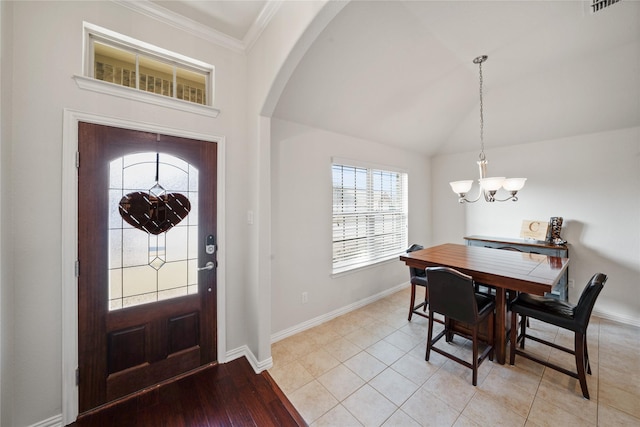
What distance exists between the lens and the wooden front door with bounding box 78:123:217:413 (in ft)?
5.43

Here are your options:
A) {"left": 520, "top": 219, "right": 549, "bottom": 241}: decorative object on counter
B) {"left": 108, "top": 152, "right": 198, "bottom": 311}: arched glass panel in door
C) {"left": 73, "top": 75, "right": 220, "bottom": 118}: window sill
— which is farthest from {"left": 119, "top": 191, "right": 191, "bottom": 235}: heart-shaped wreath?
{"left": 520, "top": 219, "right": 549, "bottom": 241}: decorative object on counter

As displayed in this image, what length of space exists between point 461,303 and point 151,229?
2629mm

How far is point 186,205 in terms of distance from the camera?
1.97 meters

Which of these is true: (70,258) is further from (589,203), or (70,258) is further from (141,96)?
(589,203)

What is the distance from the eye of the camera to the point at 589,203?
10.4ft

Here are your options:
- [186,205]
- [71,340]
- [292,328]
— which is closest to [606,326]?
[292,328]

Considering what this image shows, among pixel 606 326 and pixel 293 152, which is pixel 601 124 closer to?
pixel 606 326

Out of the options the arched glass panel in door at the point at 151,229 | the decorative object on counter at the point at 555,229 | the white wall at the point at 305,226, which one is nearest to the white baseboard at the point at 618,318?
the decorative object on counter at the point at 555,229

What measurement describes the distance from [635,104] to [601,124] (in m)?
0.33

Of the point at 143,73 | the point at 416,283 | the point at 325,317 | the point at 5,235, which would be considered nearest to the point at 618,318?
the point at 416,283

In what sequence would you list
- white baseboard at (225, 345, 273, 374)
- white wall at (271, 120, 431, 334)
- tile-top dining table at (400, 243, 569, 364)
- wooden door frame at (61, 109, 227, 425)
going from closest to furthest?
wooden door frame at (61, 109, 227, 425) → tile-top dining table at (400, 243, 569, 364) → white baseboard at (225, 345, 273, 374) → white wall at (271, 120, 431, 334)

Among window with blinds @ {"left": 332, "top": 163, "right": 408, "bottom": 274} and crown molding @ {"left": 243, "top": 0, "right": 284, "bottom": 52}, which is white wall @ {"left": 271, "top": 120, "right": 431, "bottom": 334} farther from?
crown molding @ {"left": 243, "top": 0, "right": 284, "bottom": 52}

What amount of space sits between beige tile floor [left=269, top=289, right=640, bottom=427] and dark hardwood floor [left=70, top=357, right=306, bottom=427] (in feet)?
0.43

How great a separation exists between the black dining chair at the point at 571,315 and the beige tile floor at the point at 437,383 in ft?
0.49
